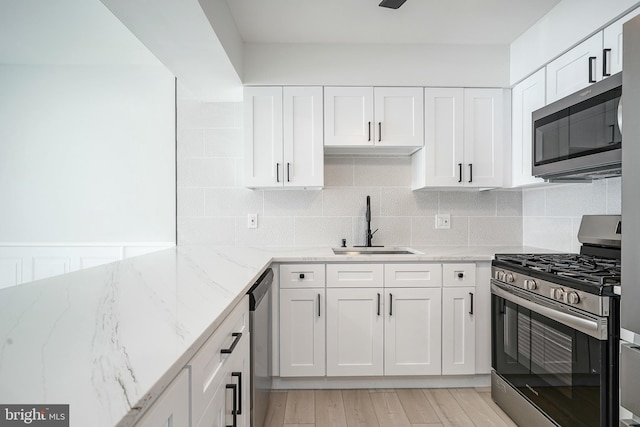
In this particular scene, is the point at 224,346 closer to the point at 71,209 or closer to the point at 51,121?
the point at 71,209

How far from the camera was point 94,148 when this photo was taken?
3332mm

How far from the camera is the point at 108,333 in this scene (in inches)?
35.2

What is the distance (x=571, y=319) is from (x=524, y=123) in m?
1.53

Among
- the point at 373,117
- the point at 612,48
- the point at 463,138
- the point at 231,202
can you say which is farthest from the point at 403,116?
the point at 231,202

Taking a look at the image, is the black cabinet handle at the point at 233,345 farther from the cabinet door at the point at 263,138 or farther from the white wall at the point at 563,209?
the white wall at the point at 563,209

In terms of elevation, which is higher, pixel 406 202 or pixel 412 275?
pixel 406 202

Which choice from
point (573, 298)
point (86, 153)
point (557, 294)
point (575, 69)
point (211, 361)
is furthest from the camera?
point (86, 153)

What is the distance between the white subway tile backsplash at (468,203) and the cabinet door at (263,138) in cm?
133

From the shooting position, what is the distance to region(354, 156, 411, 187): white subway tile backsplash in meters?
3.12

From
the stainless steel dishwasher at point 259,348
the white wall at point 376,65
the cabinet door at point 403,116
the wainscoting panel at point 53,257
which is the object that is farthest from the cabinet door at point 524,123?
the wainscoting panel at point 53,257

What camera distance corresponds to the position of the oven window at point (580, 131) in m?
1.71

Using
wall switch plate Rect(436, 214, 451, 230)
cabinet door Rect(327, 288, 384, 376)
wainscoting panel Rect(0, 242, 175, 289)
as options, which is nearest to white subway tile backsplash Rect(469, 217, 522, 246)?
wall switch plate Rect(436, 214, 451, 230)

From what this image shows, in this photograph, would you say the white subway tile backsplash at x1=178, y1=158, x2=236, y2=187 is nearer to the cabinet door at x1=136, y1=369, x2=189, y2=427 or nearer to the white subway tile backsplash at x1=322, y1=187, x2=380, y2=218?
the white subway tile backsplash at x1=322, y1=187, x2=380, y2=218

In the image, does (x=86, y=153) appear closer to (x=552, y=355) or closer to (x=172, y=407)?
(x=172, y=407)
